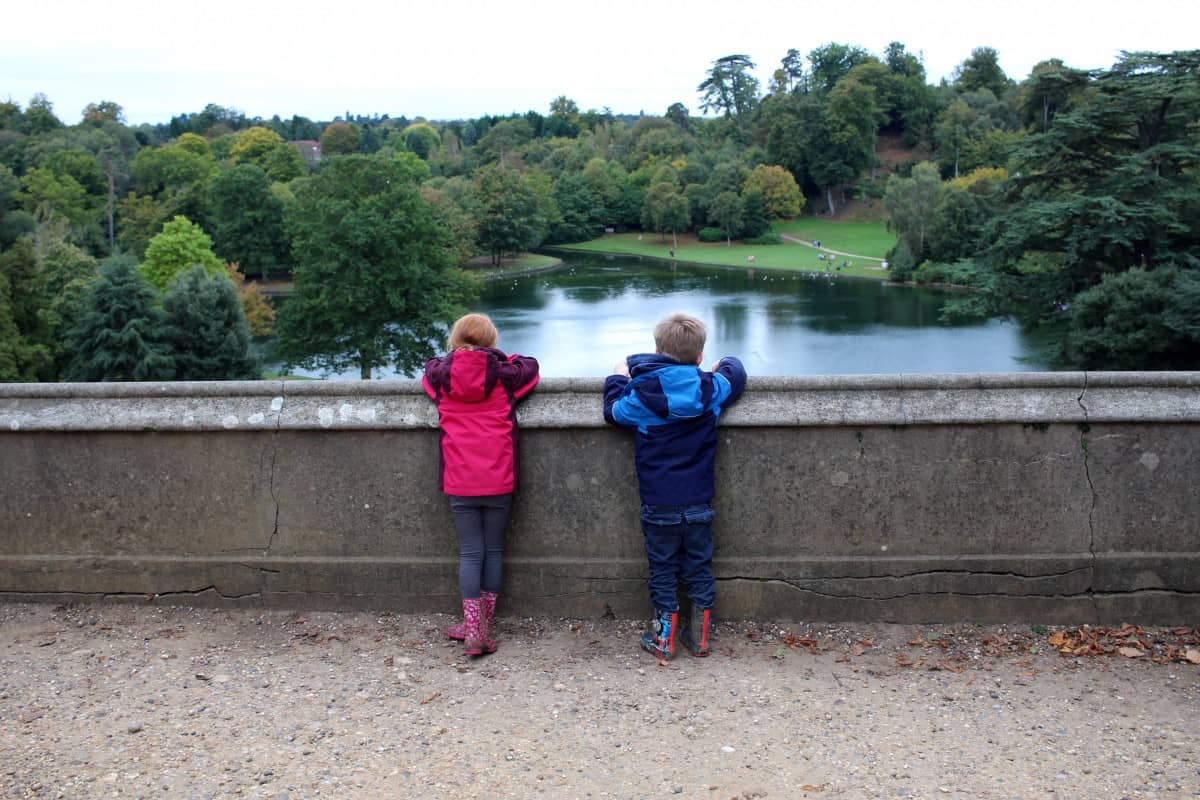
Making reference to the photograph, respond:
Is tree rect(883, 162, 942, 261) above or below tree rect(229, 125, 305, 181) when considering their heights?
below

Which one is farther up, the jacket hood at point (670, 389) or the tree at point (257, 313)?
the jacket hood at point (670, 389)

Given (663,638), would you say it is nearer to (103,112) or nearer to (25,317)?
(25,317)

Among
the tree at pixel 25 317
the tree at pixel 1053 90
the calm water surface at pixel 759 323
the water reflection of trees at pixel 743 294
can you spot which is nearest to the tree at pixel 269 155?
the water reflection of trees at pixel 743 294

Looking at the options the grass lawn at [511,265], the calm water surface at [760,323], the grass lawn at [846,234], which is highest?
the grass lawn at [846,234]

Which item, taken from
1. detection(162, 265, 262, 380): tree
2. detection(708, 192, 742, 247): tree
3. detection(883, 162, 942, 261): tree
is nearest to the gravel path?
detection(162, 265, 262, 380): tree

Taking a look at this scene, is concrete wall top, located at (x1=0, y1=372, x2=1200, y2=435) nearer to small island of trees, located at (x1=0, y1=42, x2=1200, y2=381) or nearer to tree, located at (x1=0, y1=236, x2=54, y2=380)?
small island of trees, located at (x1=0, y1=42, x2=1200, y2=381)

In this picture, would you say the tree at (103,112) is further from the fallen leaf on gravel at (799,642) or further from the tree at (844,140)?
the fallen leaf on gravel at (799,642)

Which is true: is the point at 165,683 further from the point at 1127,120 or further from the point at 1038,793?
the point at 1127,120

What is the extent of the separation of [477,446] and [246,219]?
3202 inches

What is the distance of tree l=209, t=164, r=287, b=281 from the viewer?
263 ft

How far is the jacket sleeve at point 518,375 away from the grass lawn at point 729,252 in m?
80.8

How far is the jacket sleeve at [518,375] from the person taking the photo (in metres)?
4.70

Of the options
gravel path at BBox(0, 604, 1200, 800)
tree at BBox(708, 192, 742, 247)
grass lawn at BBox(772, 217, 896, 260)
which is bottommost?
gravel path at BBox(0, 604, 1200, 800)

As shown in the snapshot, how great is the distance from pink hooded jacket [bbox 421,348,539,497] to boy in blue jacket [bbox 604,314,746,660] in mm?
479
